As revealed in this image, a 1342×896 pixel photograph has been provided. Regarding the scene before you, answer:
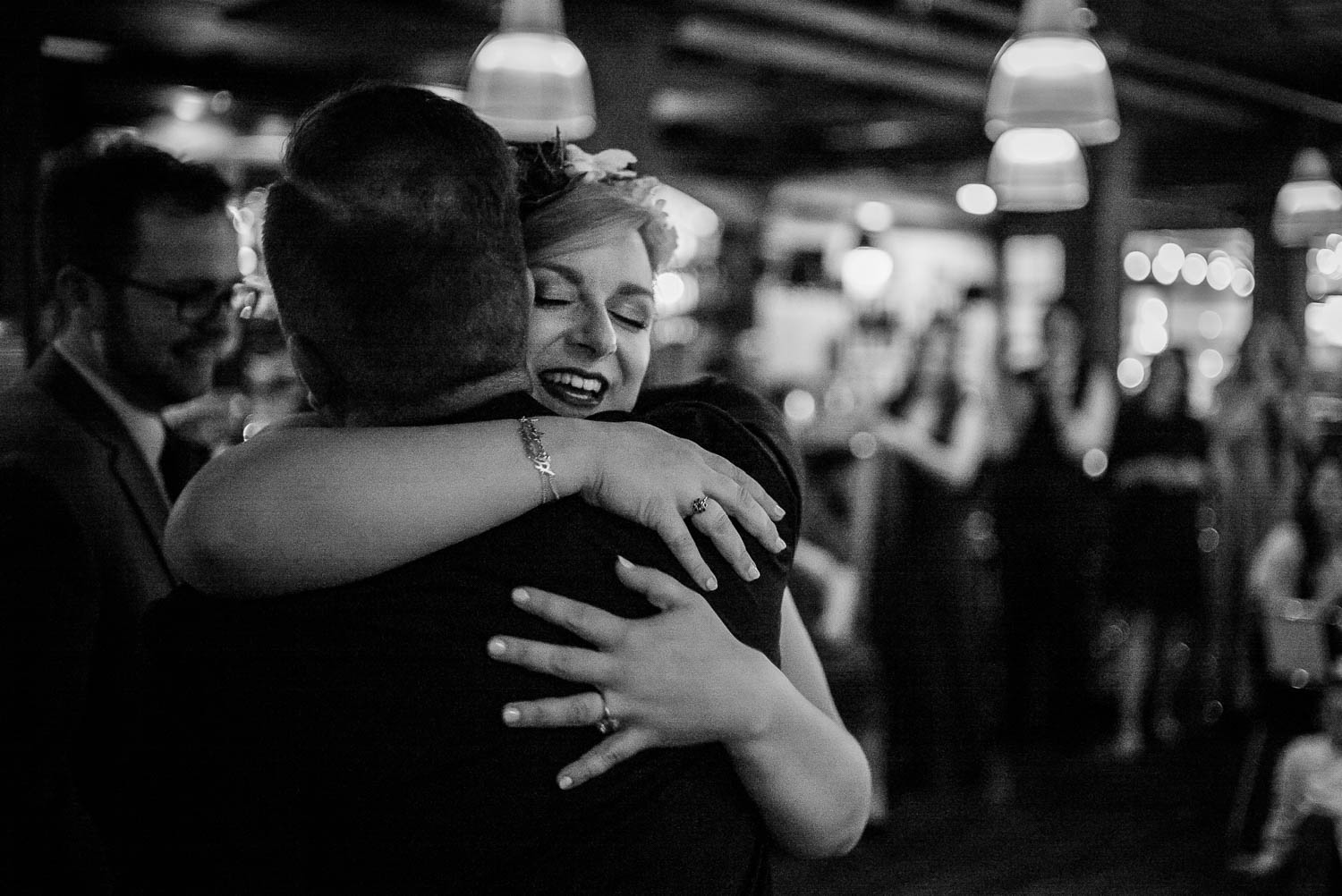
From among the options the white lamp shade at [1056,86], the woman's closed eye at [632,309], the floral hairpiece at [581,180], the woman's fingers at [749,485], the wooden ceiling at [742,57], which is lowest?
the woman's fingers at [749,485]

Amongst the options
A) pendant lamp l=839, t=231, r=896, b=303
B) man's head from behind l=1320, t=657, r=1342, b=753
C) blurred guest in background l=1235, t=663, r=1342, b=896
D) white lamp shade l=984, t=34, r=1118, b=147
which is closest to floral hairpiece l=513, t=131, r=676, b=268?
white lamp shade l=984, t=34, r=1118, b=147

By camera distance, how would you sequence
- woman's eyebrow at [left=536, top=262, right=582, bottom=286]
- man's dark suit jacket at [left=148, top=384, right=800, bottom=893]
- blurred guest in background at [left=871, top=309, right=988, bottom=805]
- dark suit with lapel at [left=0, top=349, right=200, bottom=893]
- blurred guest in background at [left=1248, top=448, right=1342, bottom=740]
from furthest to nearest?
blurred guest in background at [left=871, top=309, right=988, bottom=805] → blurred guest in background at [left=1248, top=448, right=1342, bottom=740] → woman's eyebrow at [left=536, top=262, right=582, bottom=286] → dark suit with lapel at [left=0, top=349, right=200, bottom=893] → man's dark suit jacket at [left=148, top=384, right=800, bottom=893]

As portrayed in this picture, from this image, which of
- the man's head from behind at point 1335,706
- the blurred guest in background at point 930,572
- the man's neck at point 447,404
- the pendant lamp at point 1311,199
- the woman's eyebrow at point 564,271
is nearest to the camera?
the man's neck at point 447,404

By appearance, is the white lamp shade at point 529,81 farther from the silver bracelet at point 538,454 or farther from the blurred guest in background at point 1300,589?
the silver bracelet at point 538,454

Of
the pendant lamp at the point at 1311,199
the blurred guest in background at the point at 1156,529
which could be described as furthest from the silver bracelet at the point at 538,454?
the pendant lamp at the point at 1311,199

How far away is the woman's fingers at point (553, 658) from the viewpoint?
959mm

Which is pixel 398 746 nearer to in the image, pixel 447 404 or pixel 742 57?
pixel 447 404

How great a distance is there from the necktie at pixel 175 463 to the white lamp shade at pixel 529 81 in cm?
223

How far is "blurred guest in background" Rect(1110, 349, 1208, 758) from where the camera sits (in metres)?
6.32

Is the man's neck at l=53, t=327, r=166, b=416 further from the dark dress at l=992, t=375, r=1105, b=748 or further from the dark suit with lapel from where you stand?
the dark dress at l=992, t=375, r=1105, b=748

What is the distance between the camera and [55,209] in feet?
5.94

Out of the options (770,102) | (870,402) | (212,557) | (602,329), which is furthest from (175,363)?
(770,102)

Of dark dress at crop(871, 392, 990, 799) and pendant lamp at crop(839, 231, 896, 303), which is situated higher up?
pendant lamp at crop(839, 231, 896, 303)

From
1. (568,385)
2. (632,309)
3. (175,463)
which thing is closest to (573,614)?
(568,385)
